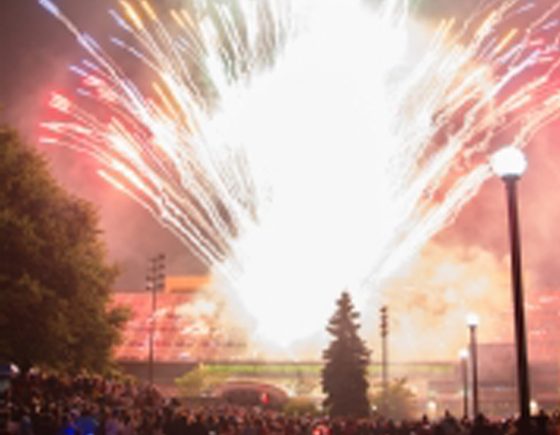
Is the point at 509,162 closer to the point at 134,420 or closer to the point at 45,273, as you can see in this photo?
the point at 134,420

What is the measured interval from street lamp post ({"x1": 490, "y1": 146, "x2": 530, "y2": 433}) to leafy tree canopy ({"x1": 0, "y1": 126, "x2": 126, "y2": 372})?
23.8 meters

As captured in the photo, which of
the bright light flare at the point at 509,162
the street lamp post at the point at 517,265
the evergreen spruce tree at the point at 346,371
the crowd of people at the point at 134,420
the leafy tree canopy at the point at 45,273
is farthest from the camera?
the evergreen spruce tree at the point at 346,371

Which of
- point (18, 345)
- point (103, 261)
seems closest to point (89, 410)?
point (18, 345)

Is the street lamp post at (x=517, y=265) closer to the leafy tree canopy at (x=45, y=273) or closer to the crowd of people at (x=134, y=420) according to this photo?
the crowd of people at (x=134, y=420)

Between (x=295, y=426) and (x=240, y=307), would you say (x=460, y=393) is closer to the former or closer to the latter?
(x=240, y=307)

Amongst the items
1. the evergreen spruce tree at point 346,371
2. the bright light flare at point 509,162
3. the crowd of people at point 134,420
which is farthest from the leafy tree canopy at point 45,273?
the bright light flare at point 509,162

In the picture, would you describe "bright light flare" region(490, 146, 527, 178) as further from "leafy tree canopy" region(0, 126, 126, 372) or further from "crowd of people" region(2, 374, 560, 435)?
"leafy tree canopy" region(0, 126, 126, 372)

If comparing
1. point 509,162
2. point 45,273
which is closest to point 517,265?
point 509,162

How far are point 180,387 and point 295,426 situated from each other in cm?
6219

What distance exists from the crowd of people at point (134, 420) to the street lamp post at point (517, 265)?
3.22 metres

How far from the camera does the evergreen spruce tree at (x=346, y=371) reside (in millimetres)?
40125

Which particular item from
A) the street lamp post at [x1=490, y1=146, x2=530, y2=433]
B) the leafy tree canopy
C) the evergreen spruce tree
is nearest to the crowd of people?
the street lamp post at [x1=490, y1=146, x2=530, y2=433]

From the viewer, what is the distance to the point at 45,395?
26.2 m

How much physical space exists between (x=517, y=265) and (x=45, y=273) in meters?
26.6
